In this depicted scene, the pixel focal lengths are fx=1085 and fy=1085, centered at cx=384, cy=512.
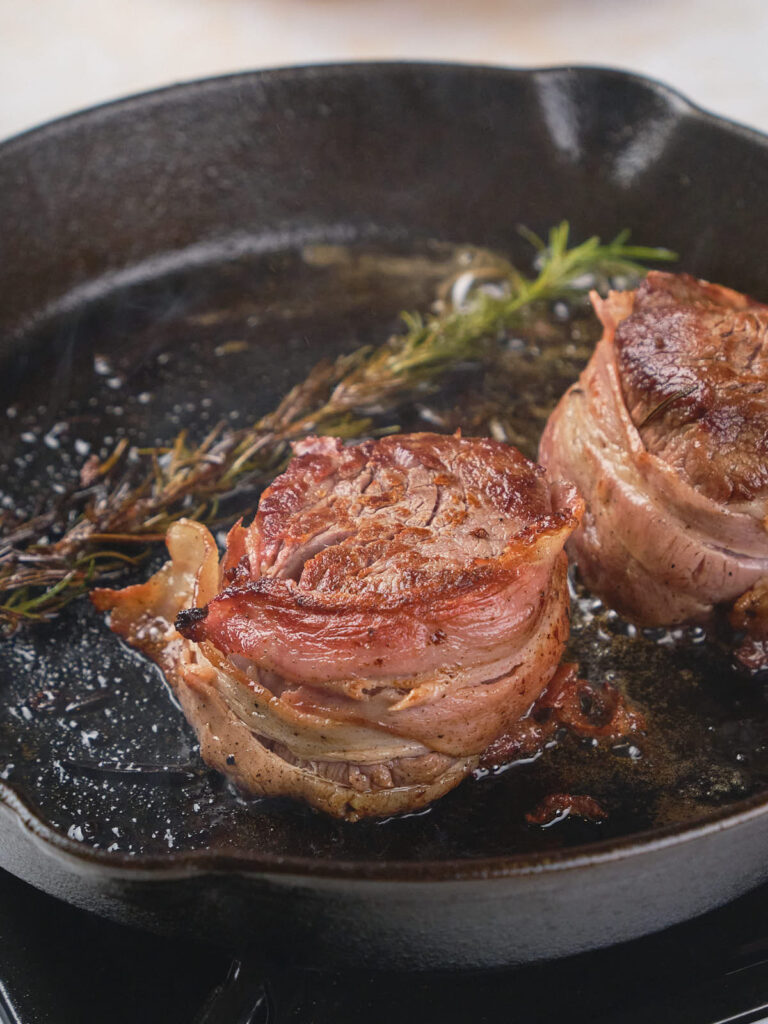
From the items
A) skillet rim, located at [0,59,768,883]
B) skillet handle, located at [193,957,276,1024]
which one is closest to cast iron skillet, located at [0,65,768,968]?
Answer: skillet rim, located at [0,59,768,883]

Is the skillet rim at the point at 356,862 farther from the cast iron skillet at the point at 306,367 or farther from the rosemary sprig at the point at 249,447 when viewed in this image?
the rosemary sprig at the point at 249,447

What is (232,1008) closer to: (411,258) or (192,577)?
(192,577)

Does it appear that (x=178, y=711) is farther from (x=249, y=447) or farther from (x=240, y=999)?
(x=249, y=447)

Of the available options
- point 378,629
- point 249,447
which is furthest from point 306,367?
point 378,629

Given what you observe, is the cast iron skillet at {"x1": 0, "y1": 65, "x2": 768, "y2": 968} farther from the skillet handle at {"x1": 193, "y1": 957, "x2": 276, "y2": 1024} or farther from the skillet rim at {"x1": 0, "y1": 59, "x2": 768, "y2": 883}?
the skillet handle at {"x1": 193, "y1": 957, "x2": 276, "y2": 1024}

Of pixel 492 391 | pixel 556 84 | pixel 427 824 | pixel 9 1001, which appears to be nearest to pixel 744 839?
pixel 427 824

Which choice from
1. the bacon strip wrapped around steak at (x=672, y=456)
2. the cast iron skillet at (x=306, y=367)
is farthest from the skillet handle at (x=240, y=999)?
the bacon strip wrapped around steak at (x=672, y=456)
